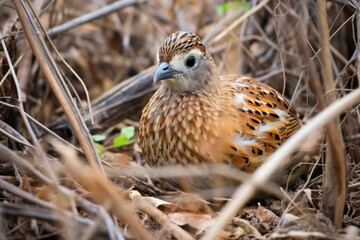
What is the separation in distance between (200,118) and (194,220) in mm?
816

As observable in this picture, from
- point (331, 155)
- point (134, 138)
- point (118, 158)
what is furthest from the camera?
point (134, 138)

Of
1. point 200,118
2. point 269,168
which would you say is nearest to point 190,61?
point 200,118

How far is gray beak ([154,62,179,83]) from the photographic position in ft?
12.2

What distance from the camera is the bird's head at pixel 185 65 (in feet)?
12.4

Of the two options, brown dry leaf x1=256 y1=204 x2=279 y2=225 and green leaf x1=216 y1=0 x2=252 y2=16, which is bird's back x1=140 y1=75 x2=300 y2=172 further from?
green leaf x1=216 y1=0 x2=252 y2=16

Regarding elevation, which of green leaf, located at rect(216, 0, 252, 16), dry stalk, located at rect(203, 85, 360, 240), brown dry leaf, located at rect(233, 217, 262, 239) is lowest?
brown dry leaf, located at rect(233, 217, 262, 239)

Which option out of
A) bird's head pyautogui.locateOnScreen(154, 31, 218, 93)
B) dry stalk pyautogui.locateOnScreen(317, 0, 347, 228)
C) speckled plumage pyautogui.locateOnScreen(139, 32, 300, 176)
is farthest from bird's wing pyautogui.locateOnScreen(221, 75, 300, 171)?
dry stalk pyautogui.locateOnScreen(317, 0, 347, 228)

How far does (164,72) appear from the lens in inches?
147

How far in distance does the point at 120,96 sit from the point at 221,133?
1260mm

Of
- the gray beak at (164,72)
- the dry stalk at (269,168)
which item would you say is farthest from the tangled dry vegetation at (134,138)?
the gray beak at (164,72)

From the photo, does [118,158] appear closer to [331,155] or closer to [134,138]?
[134,138]

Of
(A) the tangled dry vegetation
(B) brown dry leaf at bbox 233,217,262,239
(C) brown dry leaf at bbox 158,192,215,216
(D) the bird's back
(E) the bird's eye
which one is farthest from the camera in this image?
(E) the bird's eye

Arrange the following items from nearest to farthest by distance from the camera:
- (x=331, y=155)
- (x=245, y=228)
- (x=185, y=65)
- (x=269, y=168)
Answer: (x=269, y=168)
(x=331, y=155)
(x=245, y=228)
(x=185, y=65)

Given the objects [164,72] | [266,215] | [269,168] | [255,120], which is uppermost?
[164,72]
